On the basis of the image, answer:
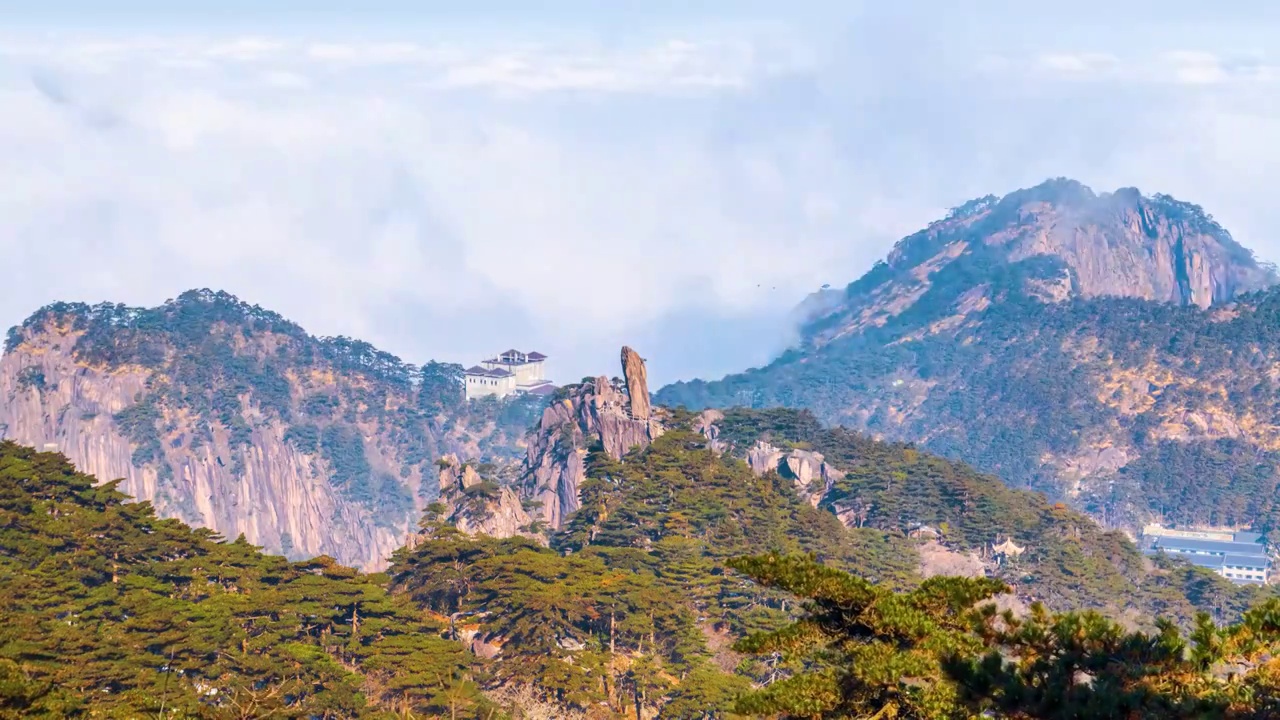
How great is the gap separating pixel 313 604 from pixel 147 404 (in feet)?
328

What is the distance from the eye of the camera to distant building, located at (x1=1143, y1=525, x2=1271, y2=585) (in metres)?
112

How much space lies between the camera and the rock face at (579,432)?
97250mm

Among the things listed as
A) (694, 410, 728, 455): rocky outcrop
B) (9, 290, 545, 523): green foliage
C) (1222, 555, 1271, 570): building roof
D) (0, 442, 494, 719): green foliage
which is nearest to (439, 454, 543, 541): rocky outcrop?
(694, 410, 728, 455): rocky outcrop

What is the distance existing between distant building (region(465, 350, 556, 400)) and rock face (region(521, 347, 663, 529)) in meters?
69.1

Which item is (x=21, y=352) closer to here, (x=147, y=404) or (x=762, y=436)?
(x=147, y=404)

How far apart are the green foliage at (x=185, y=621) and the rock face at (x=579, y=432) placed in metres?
37.2

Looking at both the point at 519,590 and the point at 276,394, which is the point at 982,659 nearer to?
the point at 519,590

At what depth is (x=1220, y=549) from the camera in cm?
11988

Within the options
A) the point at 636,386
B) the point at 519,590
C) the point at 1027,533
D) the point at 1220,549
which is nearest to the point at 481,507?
the point at 636,386

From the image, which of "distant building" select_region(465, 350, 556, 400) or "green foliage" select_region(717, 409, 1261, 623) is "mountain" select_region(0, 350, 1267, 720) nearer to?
"green foliage" select_region(717, 409, 1261, 623)

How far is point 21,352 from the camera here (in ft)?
→ 478

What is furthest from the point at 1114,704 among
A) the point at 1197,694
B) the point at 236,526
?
the point at 236,526

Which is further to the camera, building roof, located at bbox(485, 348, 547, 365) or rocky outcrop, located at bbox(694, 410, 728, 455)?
building roof, located at bbox(485, 348, 547, 365)

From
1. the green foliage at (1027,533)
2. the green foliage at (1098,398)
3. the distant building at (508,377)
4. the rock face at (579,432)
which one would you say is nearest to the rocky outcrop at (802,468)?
the green foliage at (1027,533)
